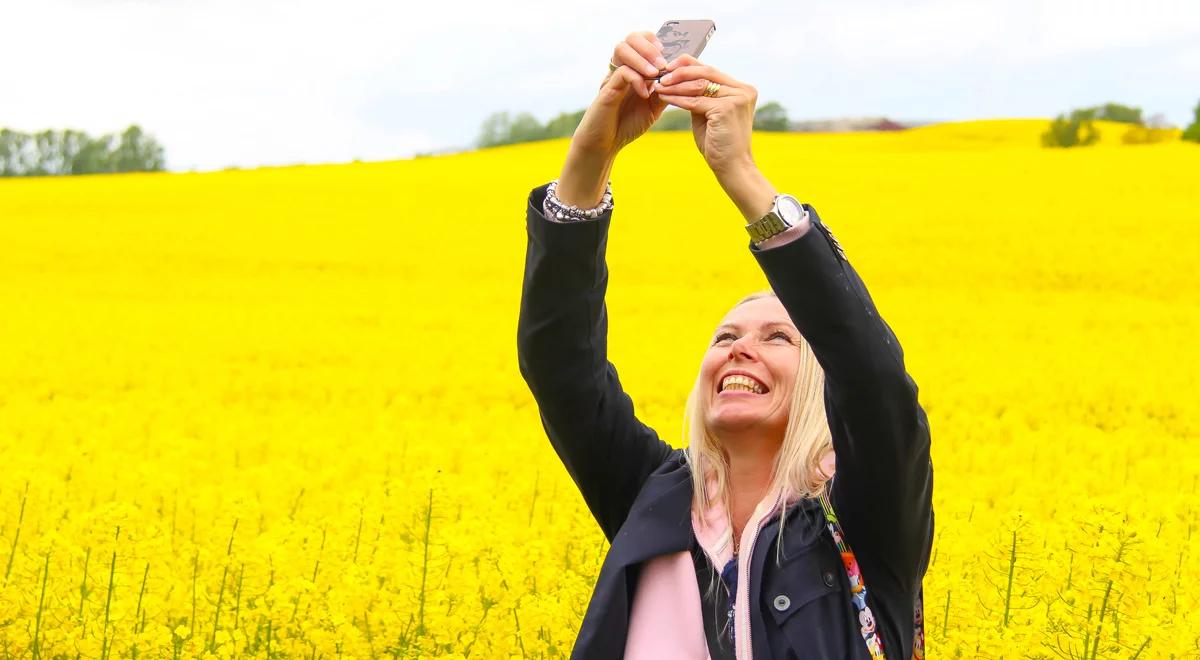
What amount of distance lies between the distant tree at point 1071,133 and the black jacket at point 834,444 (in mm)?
39912

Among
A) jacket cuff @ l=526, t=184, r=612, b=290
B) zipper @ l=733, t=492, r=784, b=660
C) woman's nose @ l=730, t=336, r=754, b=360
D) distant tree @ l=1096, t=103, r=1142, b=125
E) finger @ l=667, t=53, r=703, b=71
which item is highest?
distant tree @ l=1096, t=103, r=1142, b=125

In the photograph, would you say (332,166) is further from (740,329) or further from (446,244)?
(740,329)

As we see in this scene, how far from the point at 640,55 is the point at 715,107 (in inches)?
6.3

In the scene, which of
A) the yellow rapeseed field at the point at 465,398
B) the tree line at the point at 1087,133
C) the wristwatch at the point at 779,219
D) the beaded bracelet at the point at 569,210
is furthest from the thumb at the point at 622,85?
the tree line at the point at 1087,133

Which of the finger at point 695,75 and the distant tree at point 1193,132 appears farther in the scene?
the distant tree at point 1193,132

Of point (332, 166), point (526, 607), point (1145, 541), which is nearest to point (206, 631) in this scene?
point (526, 607)

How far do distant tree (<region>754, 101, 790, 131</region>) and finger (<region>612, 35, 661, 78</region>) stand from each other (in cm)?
4916

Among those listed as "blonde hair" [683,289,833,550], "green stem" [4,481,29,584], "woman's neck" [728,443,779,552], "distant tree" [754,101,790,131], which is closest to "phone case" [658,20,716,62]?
"blonde hair" [683,289,833,550]

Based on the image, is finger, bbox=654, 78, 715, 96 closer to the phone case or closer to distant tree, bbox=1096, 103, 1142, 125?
the phone case

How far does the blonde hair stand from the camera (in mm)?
2408

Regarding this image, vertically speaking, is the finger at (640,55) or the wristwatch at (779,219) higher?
the finger at (640,55)

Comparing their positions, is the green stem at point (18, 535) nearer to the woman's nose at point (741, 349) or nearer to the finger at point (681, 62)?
the woman's nose at point (741, 349)

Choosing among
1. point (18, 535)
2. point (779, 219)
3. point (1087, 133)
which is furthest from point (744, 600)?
point (1087, 133)

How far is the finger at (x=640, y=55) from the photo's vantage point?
222cm
